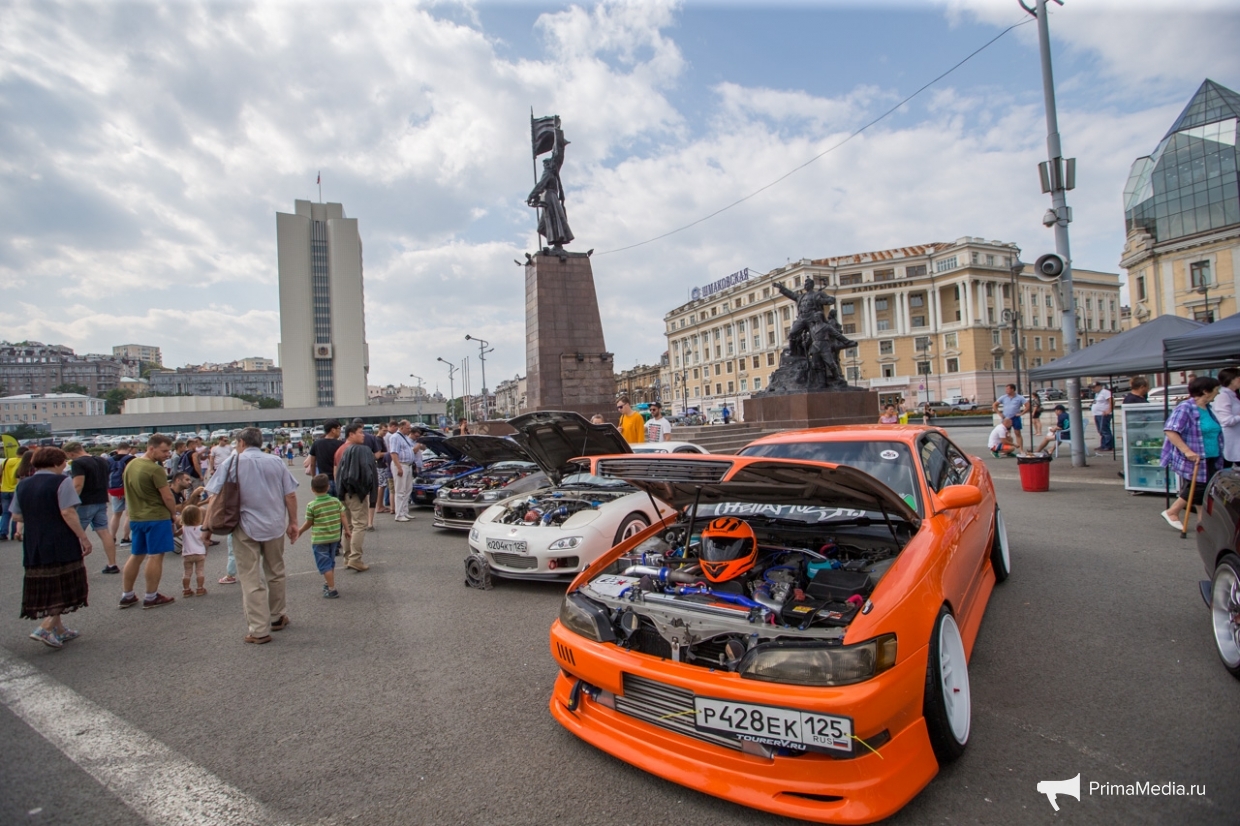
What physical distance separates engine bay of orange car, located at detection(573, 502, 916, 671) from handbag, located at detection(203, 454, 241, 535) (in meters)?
3.02

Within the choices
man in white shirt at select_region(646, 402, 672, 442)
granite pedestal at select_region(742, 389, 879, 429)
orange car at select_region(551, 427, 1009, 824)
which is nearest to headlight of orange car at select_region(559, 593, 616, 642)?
orange car at select_region(551, 427, 1009, 824)

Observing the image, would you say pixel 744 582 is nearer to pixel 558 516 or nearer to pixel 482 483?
pixel 558 516

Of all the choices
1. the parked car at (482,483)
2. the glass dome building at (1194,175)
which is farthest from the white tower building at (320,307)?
the glass dome building at (1194,175)

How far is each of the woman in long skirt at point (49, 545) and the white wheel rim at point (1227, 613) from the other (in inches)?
288

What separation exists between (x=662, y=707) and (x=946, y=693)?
47.4 inches

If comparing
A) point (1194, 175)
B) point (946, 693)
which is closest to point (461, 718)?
point (946, 693)

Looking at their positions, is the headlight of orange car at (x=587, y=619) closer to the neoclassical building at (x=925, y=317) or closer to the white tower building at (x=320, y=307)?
the neoclassical building at (x=925, y=317)

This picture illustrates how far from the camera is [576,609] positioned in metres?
2.97


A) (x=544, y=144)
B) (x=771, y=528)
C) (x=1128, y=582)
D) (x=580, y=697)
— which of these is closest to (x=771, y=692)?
(x=580, y=697)

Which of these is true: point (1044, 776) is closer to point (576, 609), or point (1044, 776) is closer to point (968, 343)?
point (576, 609)

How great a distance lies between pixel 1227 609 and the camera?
10.8 ft

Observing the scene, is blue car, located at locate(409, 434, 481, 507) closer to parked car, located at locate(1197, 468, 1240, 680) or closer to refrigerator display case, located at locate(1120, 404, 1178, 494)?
parked car, located at locate(1197, 468, 1240, 680)

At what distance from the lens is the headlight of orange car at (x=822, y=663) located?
7.36ft

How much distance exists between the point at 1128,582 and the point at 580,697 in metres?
4.80
